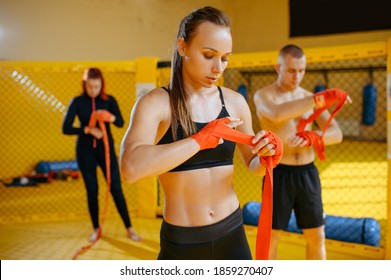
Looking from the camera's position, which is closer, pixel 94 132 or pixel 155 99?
pixel 155 99

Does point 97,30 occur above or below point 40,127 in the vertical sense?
above

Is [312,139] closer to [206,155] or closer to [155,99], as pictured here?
[206,155]

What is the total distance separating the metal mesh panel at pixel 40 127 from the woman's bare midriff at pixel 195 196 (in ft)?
11.7

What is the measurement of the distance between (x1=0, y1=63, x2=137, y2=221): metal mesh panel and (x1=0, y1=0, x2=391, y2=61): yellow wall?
1.36 feet

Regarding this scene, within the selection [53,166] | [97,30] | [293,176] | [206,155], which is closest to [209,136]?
[206,155]

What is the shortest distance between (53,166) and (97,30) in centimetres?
229

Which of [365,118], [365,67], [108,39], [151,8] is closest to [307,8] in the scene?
[365,67]

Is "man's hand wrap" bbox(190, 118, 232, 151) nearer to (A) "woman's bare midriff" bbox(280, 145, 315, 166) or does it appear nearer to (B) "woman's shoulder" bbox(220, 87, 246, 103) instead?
(B) "woman's shoulder" bbox(220, 87, 246, 103)

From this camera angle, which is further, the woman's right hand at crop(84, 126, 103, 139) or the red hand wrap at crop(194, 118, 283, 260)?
the woman's right hand at crop(84, 126, 103, 139)

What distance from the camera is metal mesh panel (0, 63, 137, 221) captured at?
Result: 17.2ft

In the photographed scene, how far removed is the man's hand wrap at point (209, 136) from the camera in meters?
1.24

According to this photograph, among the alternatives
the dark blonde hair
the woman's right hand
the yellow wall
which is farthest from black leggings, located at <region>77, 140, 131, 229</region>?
the dark blonde hair

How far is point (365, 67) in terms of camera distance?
8383 millimetres

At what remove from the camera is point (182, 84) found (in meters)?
1.43
